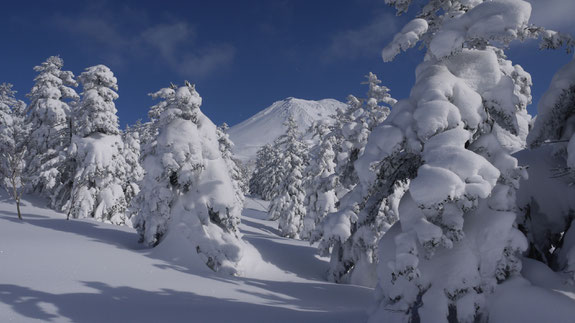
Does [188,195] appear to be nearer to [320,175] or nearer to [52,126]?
[320,175]

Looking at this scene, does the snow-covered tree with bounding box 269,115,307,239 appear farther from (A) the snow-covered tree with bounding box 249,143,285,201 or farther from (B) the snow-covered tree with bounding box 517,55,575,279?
(B) the snow-covered tree with bounding box 517,55,575,279

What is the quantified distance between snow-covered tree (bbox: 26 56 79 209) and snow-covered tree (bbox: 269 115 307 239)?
18277mm

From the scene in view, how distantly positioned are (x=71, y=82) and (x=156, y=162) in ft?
57.8

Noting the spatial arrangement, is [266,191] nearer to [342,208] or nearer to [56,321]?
[342,208]

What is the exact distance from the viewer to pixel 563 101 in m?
5.78

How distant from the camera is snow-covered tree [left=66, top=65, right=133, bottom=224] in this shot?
841 inches

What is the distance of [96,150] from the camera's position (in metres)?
21.2

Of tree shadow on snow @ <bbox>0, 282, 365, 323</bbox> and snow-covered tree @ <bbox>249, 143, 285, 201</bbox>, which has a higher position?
snow-covered tree @ <bbox>249, 143, 285, 201</bbox>

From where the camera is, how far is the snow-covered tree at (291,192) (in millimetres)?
33244

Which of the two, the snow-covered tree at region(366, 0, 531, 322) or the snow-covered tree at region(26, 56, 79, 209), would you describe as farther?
the snow-covered tree at region(26, 56, 79, 209)

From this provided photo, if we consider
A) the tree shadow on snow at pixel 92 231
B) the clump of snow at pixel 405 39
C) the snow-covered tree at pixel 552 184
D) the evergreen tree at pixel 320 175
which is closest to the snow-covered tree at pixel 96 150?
the tree shadow on snow at pixel 92 231

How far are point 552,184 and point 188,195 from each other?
1289 centimetres

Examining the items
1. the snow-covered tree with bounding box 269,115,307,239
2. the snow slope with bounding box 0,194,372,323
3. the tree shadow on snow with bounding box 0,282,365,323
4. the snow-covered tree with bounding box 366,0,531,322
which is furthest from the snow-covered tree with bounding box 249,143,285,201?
the snow-covered tree with bounding box 366,0,531,322

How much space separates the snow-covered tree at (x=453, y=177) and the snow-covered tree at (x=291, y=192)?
88.1 ft
